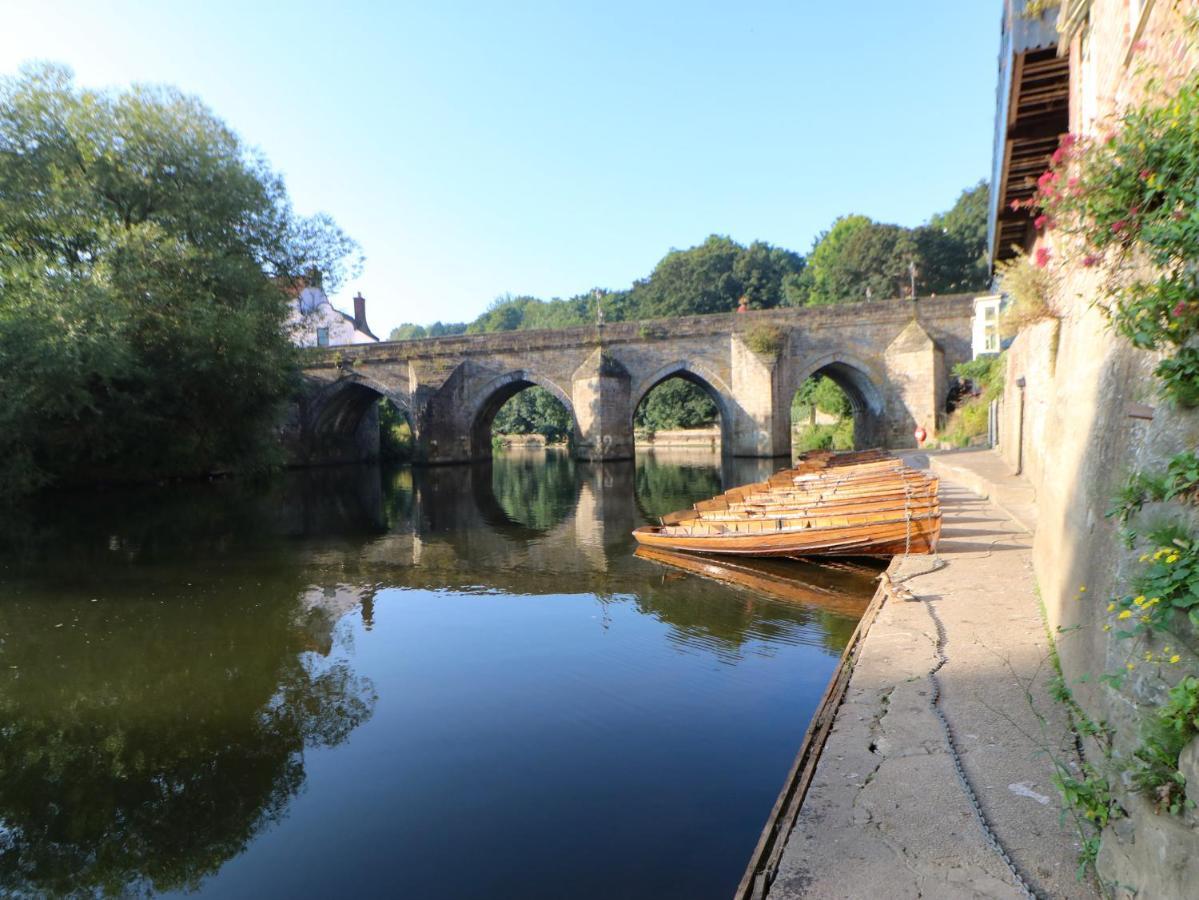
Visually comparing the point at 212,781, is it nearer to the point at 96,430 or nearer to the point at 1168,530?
the point at 1168,530

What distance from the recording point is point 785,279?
51.2 m

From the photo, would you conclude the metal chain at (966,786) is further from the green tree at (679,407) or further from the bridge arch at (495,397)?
the green tree at (679,407)

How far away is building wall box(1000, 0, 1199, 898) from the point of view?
6.59 ft

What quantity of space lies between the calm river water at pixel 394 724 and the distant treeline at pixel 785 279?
23956mm

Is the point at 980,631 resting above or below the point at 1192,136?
below

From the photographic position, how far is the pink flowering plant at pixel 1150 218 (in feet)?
7.66

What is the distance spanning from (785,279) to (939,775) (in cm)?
5135

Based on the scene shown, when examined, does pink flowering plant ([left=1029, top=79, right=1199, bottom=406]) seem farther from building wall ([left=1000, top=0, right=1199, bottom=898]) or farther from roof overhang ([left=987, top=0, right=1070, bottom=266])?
roof overhang ([left=987, top=0, right=1070, bottom=266])

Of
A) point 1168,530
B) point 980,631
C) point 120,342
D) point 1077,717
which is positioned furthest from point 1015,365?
point 120,342

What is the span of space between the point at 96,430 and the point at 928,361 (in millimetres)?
23783

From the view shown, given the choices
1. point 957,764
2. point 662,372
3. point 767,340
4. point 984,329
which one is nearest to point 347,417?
point 662,372

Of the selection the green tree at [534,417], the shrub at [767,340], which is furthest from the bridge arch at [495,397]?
the green tree at [534,417]

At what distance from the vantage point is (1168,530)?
2.04m

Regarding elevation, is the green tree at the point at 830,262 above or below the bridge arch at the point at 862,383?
above
